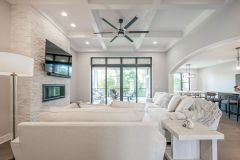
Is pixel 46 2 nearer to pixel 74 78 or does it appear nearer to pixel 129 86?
pixel 74 78

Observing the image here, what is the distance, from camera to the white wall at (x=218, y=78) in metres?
9.61

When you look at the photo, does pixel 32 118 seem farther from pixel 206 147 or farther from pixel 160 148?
pixel 206 147

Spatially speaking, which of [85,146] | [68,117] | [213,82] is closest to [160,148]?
[85,146]

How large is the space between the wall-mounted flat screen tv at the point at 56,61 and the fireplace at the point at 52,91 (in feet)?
1.26

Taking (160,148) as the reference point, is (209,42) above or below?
above

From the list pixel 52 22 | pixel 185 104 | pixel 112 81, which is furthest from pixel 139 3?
pixel 112 81

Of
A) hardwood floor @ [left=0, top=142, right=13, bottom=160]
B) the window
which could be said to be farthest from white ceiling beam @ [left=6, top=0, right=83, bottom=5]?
the window

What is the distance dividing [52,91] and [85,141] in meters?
3.66

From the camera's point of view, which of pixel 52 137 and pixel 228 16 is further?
pixel 228 16

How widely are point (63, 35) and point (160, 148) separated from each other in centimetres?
542

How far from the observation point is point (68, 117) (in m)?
2.44

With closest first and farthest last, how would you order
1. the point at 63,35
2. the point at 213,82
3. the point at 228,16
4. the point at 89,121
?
the point at 89,121 → the point at 228,16 → the point at 63,35 → the point at 213,82

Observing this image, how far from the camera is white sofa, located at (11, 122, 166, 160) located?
220 centimetres

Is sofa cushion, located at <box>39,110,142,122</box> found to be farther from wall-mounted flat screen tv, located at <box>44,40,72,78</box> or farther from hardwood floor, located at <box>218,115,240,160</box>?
wall-mounted flat screen tv, located at <box>44,40,72,78</box>
